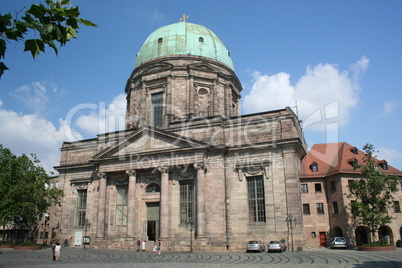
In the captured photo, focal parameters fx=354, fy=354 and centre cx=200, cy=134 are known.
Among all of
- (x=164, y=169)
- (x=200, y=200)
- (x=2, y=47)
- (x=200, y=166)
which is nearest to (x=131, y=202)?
(x=164, y=169)

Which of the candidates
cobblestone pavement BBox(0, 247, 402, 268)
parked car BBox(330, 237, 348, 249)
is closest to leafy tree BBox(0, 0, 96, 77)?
cobblestone pavement BBox(0, 247, 402, 268)

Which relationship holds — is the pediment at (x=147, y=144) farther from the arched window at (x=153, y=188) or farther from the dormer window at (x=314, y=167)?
the dormer window at (x=314, y=167)

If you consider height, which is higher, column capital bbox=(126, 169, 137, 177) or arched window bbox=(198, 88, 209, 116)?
arched window bbox=(198, 88, 209, 116)

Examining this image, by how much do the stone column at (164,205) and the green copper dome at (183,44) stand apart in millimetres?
17969

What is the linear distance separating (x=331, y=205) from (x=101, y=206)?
26.5m

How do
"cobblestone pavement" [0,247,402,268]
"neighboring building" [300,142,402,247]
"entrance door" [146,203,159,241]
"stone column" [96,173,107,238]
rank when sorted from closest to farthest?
"cobblestone pavement" [0,247,402,268], "entrance door" [146,203,159,241], "stone column" [96,173,107,238], "neighboring building" [300,142,402,247]

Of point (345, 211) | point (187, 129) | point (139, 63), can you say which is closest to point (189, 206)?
point (187, 129)

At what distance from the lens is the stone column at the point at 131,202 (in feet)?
117

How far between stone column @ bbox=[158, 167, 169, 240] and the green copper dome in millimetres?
17969

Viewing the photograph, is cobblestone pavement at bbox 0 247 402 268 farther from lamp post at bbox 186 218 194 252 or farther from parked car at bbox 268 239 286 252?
lamp post at bbox 186 218 194 252

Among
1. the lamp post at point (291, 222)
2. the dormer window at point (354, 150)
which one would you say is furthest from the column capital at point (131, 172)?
the dormer window at point (354, 150)

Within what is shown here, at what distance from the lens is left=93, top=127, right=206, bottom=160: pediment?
36.0 metres

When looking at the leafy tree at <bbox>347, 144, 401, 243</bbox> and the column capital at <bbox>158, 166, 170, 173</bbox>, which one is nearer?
the column capital at <bbox>158, 166, 170, 173</bbox>

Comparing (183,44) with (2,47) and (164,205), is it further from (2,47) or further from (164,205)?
(2,47)
